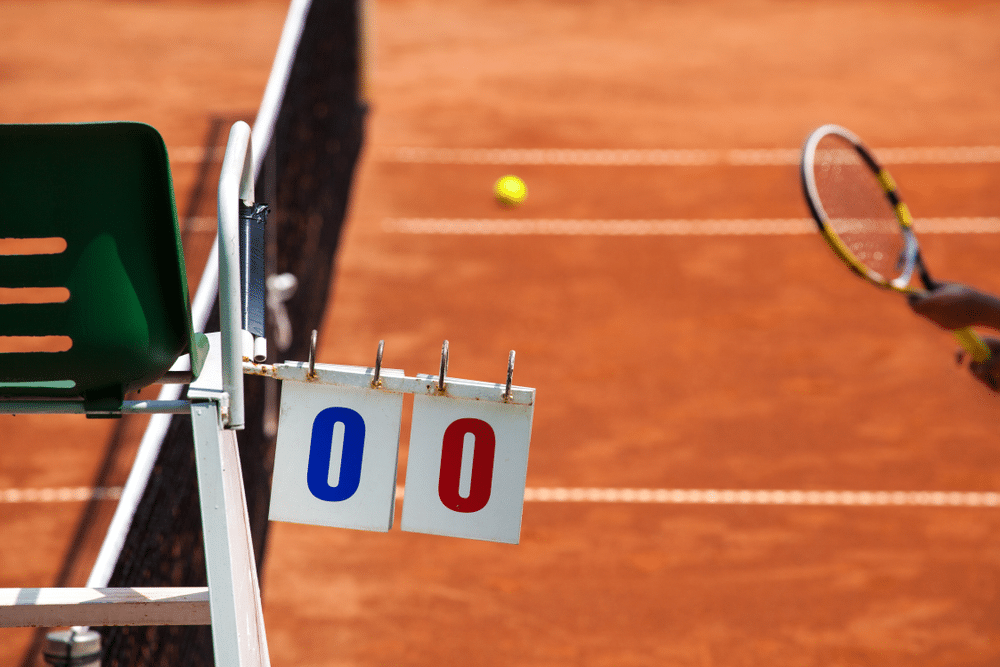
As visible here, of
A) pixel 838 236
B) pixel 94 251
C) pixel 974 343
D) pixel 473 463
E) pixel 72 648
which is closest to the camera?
pixel 94 251

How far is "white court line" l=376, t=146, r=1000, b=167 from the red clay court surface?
106 millimetres

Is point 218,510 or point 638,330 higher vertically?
point 638,330

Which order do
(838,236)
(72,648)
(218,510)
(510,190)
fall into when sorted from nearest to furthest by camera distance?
(218,510) → (72,648) → (838,236) → (510,190)

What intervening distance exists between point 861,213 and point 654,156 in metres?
5.08

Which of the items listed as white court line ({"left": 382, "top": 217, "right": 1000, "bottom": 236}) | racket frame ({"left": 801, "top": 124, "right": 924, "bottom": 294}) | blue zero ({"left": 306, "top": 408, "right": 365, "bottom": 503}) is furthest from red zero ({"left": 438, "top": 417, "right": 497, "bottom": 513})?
white court line ({"left": 382, "top": 217, "right": 1000, "bottom": 236})

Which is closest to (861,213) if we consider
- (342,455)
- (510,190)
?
(342,455)

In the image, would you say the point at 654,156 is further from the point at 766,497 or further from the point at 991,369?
the point at 991,369

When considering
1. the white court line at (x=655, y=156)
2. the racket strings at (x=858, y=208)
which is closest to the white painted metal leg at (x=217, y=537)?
the racket strings at (x=858, y=208)

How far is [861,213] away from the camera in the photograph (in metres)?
3.89

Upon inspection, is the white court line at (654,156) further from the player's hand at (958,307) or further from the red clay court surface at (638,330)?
the player's hand at (958,307)

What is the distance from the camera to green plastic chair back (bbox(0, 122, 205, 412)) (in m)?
1.55

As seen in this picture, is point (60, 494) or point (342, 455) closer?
point (342, 455)

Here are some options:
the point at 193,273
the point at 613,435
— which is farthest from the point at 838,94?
the point at 193,273

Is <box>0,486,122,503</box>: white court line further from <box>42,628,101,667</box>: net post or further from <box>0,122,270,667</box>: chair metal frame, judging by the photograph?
<box>0,122,270,667</box>: chair metal frame
